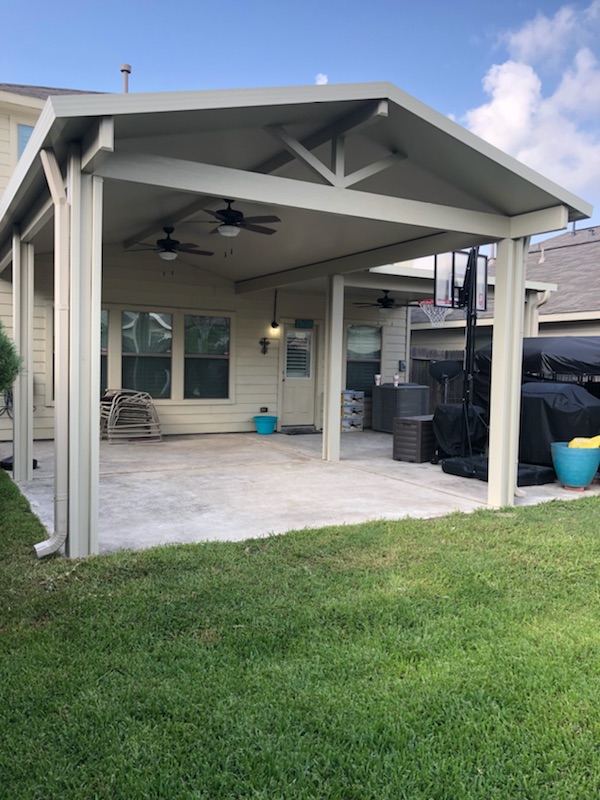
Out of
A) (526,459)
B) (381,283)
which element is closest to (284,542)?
(526,459)

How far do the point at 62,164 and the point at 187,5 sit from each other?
8816 millimetres

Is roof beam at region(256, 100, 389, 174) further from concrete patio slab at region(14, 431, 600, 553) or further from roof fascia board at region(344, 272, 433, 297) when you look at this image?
roof fascia board at region(344, 272, 433, 297)

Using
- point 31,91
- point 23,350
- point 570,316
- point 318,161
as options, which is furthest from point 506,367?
point 31,91

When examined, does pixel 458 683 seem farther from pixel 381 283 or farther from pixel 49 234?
pixel 381 283

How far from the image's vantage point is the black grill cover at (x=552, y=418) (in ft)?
22.9

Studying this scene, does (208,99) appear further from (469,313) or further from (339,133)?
(469,313)

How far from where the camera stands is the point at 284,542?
14.2 feet

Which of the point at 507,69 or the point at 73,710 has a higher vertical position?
the point at 507,69

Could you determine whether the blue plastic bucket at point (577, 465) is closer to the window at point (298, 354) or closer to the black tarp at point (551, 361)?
the black tarp at point (551, 361)

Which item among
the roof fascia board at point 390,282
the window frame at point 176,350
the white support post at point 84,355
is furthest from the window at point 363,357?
the white support post at point 84,355

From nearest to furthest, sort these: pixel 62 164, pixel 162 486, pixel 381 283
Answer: pixel 62 164, pixel 162 486, pixel 381 283

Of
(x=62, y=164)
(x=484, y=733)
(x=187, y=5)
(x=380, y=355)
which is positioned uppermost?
(x=187, y=5)

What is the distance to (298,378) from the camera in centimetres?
1137

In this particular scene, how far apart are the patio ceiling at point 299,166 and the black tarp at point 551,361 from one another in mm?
2313
